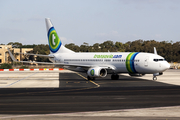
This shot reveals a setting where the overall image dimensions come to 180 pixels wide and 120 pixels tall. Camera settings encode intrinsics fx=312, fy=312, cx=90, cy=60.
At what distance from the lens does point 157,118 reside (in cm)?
1470

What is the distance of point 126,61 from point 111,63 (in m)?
2.70

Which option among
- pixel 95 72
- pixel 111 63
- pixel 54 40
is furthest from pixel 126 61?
pixel 54 40

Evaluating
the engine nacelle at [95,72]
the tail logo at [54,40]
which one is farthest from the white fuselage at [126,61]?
the tail logo at [54,40]

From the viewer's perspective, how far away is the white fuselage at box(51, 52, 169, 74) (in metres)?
43.8

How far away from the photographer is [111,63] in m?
47.0

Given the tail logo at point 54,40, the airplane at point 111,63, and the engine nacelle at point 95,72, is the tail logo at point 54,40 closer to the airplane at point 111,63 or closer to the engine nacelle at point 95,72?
the airplane at point 111,63

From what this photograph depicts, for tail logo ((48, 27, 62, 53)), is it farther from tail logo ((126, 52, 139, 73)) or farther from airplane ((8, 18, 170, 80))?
tail logo ((126, 52, 139, 73))

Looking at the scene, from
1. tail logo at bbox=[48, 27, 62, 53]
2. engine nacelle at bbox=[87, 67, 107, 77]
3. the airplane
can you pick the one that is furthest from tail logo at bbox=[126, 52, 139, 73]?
tail logo at bbox=[48, 27, 62, 53]

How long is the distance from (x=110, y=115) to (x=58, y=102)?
19.6 ft

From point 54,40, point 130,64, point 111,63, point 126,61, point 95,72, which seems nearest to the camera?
point 95,72

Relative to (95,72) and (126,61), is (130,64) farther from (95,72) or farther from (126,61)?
(95,72)

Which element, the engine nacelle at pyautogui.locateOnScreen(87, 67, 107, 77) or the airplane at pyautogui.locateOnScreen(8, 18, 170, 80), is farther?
the engine nacelle at pyautogui.locateOnScreen(87, 67, 107, 77)

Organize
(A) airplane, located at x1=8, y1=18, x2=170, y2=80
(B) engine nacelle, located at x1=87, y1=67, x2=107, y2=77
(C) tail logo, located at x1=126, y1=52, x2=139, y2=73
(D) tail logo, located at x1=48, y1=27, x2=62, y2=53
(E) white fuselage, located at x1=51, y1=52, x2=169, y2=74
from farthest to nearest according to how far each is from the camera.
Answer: (D) tail logo, located at x1=48, y1=27, x2=62, y2=53 → (C) tail logo, located at x1=126, y1=52, x2=139, y2=73 → (B) engine nacelle, located at x1=87, y1=67, x2=107, y2=77 → (A) airplane, located at x1=8, y1=18, x2=170, y2=80 → (E) white fuselage, located at x1=51, y1=52, x2=169, y2=74

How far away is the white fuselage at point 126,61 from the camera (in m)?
43.8
